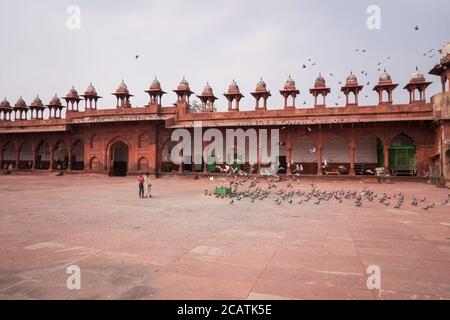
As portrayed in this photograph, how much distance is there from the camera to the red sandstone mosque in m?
21.2

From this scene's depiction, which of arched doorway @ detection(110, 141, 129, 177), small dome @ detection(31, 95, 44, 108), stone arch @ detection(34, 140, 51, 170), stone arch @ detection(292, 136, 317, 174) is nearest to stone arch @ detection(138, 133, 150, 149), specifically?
arched doorway @ detection(110, 141, 129, 177)

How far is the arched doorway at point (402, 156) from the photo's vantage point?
2200cm

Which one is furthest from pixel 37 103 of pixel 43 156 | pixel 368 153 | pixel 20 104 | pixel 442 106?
pixel 442 106

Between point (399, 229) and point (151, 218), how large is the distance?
5.46 metres

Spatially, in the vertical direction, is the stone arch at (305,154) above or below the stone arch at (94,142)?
below

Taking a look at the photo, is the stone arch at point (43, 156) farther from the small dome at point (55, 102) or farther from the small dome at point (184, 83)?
the small dome at point (184, 83)

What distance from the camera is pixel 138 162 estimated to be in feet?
90.3

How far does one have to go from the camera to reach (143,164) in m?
27.4

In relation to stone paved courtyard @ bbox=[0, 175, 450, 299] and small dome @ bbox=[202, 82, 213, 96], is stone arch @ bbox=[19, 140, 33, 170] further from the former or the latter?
stone paved courtyard @ bbox=[0, 175, 450, 299]

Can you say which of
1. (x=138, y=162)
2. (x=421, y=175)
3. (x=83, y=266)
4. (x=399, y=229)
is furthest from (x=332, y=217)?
(x=138, y=162)

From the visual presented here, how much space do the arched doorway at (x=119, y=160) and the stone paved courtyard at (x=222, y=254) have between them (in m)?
22.7

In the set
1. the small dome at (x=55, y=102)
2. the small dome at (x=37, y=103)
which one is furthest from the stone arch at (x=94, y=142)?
the small dome at (x=37, y=103)

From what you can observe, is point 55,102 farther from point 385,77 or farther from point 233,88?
point 385,77
